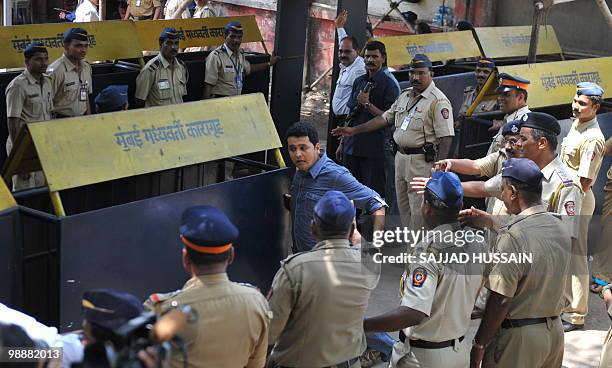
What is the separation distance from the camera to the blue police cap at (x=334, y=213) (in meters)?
3.94

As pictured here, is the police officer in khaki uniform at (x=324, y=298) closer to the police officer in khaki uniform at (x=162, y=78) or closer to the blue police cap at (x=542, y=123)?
the blue police cap at (x=542, y=123)

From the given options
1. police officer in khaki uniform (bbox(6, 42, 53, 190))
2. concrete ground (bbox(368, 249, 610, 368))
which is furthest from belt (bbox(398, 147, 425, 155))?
police officer in khaki uniform (bbox(6, 42, 53, 190))

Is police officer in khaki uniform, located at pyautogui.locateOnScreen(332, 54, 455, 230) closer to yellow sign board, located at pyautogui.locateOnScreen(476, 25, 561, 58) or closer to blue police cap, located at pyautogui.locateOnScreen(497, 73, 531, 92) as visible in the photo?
blue police cap, located at pyautogui.locateOnScreen(497, 73, 531, 92)

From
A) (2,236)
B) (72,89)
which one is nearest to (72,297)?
(2,236)

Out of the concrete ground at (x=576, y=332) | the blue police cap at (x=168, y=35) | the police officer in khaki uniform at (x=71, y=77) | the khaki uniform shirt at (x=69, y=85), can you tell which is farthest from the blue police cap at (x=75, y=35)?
the concrete ground at (x=576, y=332)

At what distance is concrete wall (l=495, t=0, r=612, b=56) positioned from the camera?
12961 mm

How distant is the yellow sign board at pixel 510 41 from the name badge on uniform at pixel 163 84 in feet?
13.3

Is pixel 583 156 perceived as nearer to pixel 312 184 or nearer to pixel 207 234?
pixel 312 184

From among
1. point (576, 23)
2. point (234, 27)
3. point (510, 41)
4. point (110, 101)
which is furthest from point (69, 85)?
point (576, 23)

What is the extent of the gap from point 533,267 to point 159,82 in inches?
215

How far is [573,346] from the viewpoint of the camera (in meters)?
6.37

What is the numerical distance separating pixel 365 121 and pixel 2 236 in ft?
13.9

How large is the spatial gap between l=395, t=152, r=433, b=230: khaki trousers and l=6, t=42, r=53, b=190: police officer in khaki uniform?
302cm

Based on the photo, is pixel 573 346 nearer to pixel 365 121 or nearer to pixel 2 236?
pixel 365 121
